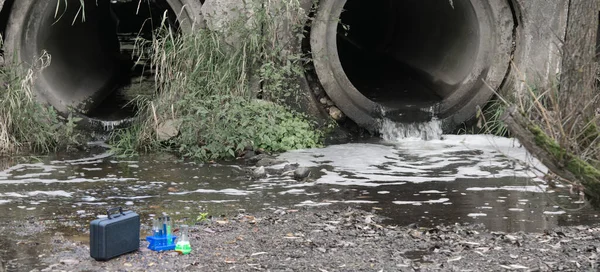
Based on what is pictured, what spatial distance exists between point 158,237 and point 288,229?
3.50ft

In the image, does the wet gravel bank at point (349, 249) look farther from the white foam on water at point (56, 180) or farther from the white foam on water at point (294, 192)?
the white foam on water at point (56, 180)

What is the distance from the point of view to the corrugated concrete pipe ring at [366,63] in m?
10.1

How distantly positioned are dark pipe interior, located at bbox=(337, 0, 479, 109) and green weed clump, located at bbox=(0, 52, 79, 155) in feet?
12.0

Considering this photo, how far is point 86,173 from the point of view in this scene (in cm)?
817

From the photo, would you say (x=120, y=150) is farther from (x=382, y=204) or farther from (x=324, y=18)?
(x=382, y=204)

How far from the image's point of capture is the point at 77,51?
41.5ft

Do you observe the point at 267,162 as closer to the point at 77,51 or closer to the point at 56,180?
the point at 56,180

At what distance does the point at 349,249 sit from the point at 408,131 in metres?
5.11

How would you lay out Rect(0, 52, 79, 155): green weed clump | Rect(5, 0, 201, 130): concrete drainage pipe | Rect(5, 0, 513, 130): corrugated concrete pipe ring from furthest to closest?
Rect(5, 0, 513, 130): corrugated concrete pipe ring < Rect(5, 0, 201, 130): concrete drainage pipe < Rect(0, 52, 79, 155): green weed clump

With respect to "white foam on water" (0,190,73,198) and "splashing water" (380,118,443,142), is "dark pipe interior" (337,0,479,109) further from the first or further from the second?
"white foam on water" (0,190,73,198)

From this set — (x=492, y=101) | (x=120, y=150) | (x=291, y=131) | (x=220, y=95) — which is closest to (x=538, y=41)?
(x=492, y=101)

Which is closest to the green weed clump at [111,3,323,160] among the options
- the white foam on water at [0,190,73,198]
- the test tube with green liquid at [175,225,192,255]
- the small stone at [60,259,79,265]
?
the white foam on water at [0,190,73,198]

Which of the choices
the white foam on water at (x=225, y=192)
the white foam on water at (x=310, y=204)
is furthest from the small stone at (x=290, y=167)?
the white foam on water at (x=310, y=204)

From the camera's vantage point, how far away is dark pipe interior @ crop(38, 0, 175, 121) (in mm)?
11031
